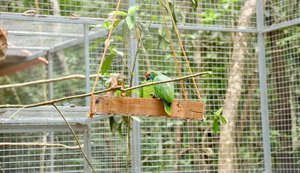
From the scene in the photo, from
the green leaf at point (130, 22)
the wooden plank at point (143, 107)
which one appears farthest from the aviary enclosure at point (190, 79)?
the wooden plank at point (143, 107)

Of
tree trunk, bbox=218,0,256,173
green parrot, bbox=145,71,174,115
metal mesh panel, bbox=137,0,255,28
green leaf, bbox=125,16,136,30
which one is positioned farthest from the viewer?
tree trunk, bbox=218,0,256,173

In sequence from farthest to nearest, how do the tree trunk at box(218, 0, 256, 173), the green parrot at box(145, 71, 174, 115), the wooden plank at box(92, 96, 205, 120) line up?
1. the tree trunk at box(218, 0, 256, 173)
2. the green parrot at box(145, 71, 174, 115)
3. the wooden plank at box(92, 96, 205, 120)

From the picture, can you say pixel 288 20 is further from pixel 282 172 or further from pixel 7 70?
pixel 7 70

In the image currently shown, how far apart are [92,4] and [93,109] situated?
4.31 m

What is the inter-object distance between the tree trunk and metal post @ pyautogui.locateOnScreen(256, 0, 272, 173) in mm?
274

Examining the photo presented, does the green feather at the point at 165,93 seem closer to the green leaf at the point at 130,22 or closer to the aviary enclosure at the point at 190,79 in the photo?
the green leaf at the point at 130,22

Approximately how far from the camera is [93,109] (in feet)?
8.77

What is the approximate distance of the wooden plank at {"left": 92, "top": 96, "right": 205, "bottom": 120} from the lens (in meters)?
2.71

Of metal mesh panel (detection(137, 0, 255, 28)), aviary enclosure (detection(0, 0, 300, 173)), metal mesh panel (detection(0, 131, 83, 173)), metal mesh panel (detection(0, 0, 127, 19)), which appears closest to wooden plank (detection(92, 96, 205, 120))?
metal mesh panel (detection(0, 131, 83, 173))

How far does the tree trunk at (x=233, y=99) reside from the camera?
5539 mm

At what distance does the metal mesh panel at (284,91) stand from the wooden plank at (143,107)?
93.5 inches

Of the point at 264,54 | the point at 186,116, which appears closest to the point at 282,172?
the point at 264,54

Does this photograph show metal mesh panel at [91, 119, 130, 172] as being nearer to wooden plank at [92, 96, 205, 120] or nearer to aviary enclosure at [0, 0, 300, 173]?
aviary enclosure at [0, 0, 300, 173]

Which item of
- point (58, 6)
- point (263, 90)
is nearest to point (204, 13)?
point (263, 90)
